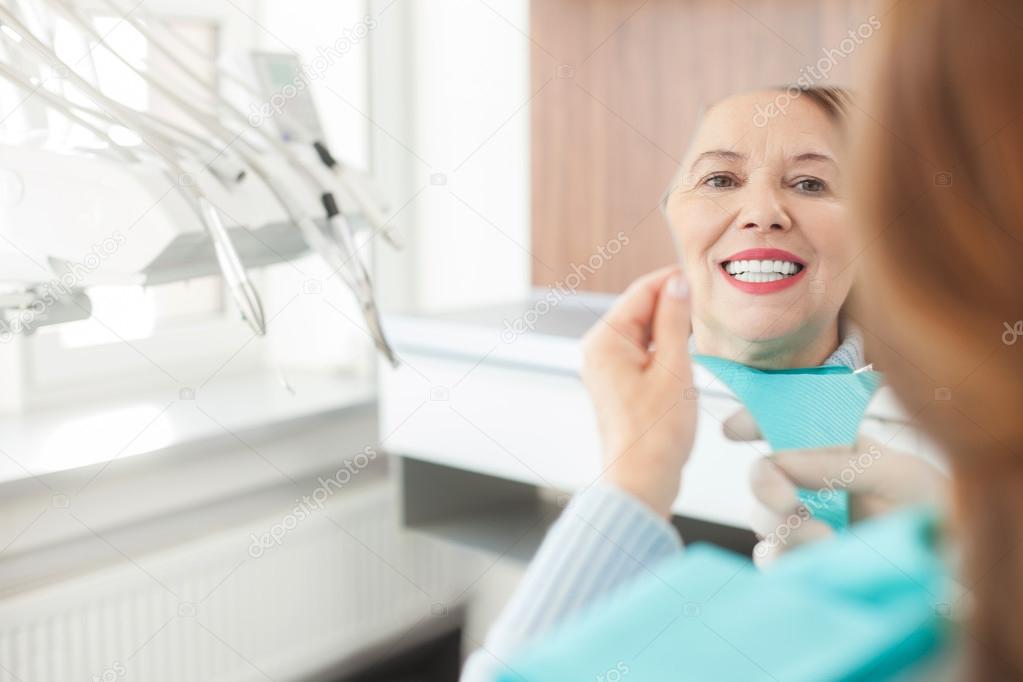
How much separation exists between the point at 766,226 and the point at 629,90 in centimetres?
58

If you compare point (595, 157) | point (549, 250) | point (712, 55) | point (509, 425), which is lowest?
point (509, 425)

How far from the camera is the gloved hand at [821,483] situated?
378 millimetres

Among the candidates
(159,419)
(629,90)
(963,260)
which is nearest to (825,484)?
(963,260)

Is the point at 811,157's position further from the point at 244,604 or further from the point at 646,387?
the point at 244,604

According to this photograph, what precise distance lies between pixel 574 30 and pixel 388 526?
2.10ft

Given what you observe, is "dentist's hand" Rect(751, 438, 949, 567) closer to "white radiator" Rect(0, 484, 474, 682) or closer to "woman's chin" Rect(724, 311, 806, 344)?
"woman's chin" Rect(724, 311, 806, 344)

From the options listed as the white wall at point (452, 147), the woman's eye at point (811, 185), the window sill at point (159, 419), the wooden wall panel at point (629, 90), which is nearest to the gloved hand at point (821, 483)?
the woman's eye at point (811, 185)

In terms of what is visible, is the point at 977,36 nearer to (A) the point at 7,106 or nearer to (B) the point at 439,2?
(A) the point at 7,106

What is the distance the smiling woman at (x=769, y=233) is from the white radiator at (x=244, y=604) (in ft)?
2.48

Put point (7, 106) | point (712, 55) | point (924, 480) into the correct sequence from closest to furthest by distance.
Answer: point (924, 480), point (7, 106), point (712, 55)

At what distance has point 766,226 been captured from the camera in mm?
371

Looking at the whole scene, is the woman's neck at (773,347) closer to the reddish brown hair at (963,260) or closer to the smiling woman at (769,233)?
the smiling woman at (769,233)

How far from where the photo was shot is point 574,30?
97 centimetres

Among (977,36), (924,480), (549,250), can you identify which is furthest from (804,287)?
(549,250)
